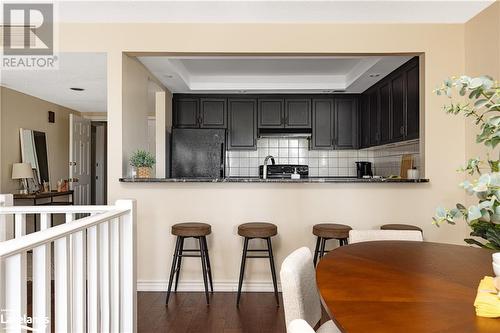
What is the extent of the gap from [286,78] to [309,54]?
6.71 ft

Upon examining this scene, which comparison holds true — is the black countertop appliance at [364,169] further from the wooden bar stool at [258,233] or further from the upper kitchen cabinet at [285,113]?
the wooden bar stool at [258,233]

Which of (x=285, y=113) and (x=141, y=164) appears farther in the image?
(x=285, y=113)

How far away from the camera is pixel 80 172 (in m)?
6.87

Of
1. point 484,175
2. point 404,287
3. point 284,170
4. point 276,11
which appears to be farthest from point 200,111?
point 484,175

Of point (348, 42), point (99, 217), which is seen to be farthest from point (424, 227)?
point (99, 217)

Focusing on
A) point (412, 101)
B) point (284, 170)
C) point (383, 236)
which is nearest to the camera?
point (383, 236)

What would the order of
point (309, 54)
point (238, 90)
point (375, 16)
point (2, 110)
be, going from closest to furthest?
point (375, 16)
point (309, 54)
point (2, 110)
point (238, 90)

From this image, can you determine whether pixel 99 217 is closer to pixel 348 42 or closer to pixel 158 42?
pixel 158 42

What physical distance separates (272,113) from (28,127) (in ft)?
12.6

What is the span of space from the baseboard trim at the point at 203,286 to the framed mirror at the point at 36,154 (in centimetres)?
332

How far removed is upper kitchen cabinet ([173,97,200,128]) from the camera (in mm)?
5660

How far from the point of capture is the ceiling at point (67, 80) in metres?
3.82

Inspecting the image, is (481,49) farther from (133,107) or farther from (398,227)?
(133,107)

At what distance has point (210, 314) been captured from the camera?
280 centimetres
